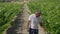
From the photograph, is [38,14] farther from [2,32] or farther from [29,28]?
[2,32]

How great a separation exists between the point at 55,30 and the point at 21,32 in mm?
2996

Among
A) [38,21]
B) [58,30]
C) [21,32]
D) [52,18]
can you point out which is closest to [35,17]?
[38,21]

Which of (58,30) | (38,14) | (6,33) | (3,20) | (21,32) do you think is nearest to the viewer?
(38,14)

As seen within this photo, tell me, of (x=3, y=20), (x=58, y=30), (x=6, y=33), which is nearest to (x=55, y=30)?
(x=58, y=30)

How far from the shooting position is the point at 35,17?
11.3 meters

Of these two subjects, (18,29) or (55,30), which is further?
(18,29)

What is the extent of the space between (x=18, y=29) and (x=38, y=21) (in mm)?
6560

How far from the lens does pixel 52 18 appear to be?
626 inches

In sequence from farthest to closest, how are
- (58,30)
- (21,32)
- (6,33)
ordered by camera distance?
(21,32) → (6,33) → (58,30)

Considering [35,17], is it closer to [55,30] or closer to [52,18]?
[55,30]

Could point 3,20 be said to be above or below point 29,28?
above

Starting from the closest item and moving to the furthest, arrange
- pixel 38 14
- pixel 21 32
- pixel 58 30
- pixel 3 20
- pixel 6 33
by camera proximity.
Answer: pixel 38 14 < pixel 58 30 < pixel 6 33 < pixel 21 32 < pixel 3 20

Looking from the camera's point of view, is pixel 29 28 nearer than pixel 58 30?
Yes

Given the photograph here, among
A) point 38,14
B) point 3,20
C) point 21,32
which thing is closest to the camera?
point 38,14
